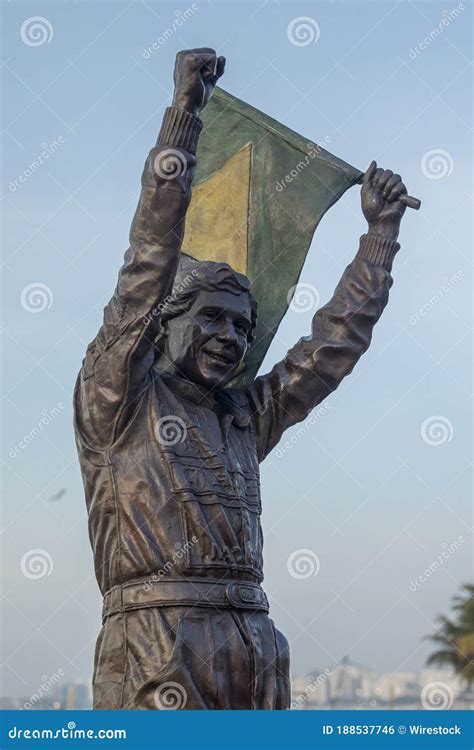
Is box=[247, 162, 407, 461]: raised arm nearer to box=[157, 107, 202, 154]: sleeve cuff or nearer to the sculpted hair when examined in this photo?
the sculpted hair

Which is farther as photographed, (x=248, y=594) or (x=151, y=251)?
(x=248, y=594)

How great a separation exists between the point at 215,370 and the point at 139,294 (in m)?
1.01

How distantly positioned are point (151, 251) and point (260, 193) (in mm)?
2265

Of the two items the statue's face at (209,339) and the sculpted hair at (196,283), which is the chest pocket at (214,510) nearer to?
the statue's face at (209,339)

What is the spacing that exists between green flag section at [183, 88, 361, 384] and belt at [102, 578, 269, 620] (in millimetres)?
2569

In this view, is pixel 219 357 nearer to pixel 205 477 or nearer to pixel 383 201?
pixel 205 477

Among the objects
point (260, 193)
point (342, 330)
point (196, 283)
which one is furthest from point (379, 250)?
Answer: point (196, 283)

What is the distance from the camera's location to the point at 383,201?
10641 mm

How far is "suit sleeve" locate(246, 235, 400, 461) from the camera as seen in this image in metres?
10.5

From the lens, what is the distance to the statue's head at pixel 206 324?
978 centimetres

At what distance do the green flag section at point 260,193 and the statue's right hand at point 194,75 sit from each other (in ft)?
5.89

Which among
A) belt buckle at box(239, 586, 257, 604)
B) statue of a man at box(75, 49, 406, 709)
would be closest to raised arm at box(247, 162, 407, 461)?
statue of a man at box(75, 49, 406, 709)

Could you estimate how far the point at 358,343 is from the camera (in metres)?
10.6

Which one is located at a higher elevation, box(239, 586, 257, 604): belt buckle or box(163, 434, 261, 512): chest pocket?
box(163, 434, 261, 512): chest pocket
